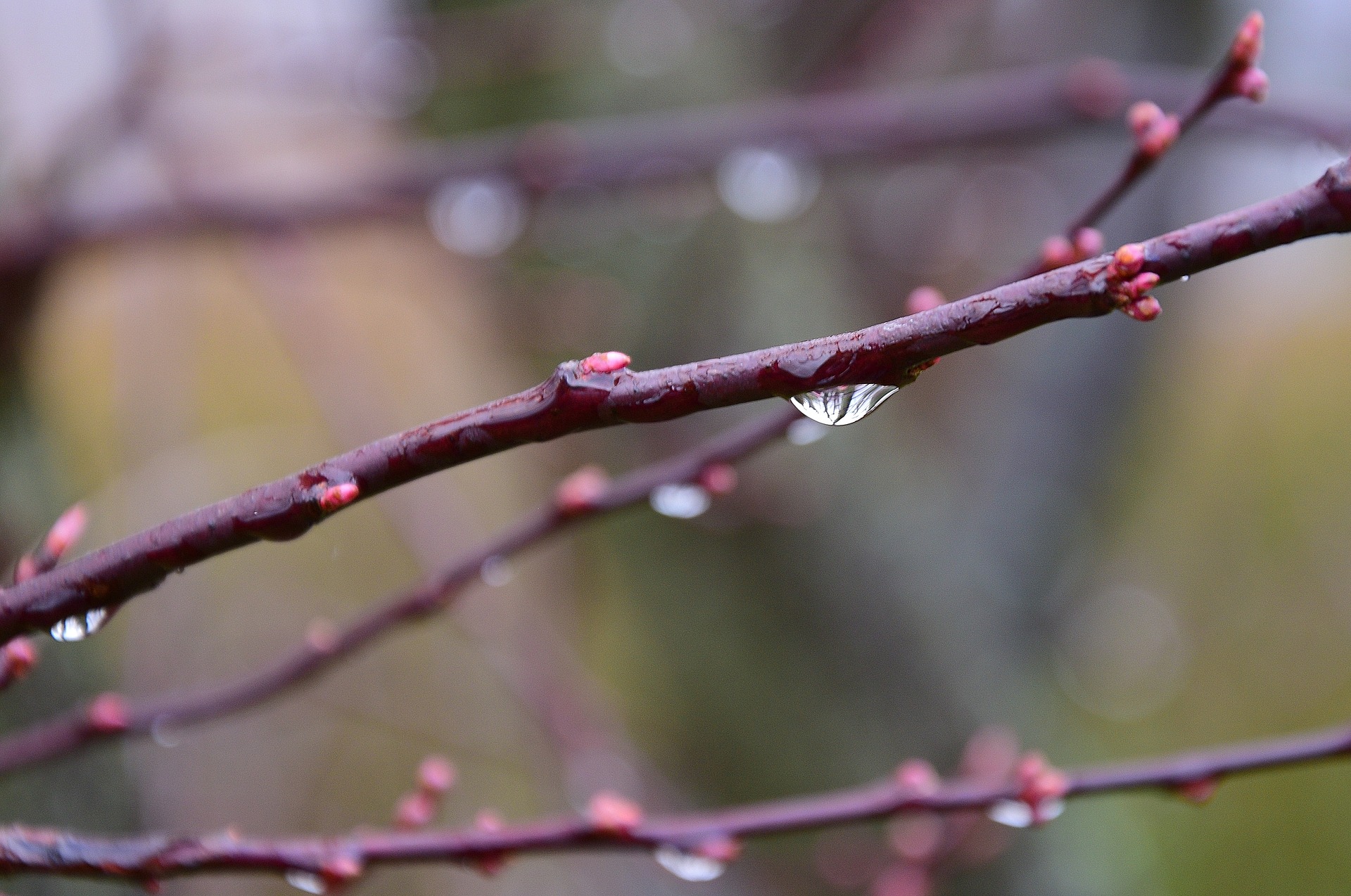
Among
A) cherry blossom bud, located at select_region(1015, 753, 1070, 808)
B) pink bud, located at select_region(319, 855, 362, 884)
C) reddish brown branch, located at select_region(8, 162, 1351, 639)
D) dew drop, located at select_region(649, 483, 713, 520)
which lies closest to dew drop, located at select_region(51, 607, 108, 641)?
reddish brown branch, located at select_region(8, 162, 1351, 639)

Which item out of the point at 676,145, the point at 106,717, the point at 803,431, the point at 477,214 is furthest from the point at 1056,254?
the point at 477,214

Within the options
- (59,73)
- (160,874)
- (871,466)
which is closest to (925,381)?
(871,466)

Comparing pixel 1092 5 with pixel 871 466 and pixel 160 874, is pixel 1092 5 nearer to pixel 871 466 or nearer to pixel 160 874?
pixel 871 466

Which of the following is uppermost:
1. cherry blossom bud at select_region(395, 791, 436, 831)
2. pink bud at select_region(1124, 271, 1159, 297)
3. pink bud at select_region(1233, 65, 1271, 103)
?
pink bud at select_region(1233, 65, 1271, 103)

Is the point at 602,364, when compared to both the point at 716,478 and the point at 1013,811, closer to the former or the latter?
the point at 716,478

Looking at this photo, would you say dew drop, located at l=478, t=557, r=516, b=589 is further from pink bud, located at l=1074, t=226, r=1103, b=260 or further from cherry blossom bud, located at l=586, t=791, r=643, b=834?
pink bud, located at l=1074, t=226, r=1103, b=260

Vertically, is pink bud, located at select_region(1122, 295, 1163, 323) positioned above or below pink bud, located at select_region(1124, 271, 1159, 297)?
below
